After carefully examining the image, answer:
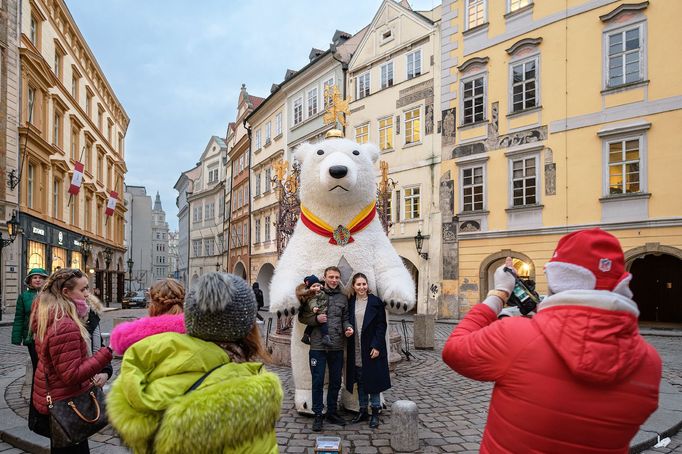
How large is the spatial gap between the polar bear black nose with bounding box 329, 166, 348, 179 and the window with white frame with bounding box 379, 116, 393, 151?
54.8ft

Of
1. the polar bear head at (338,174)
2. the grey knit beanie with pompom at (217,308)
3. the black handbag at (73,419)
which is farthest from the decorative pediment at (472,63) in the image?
the grey knit beanie with pompom at (217,308)

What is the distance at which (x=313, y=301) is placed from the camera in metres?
4.81

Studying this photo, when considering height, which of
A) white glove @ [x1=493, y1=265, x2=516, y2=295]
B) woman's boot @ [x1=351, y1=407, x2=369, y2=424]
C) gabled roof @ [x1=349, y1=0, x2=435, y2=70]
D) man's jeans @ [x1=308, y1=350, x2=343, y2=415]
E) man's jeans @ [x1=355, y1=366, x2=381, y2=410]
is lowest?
woman's boot @ [x1=351, y1=407, x2=369, y2=424]

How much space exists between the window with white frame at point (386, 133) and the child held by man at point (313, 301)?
17.1 meters

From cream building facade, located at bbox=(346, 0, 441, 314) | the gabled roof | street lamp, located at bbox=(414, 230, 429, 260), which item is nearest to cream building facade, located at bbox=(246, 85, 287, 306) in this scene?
the gabled roof

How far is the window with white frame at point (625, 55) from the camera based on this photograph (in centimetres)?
1426

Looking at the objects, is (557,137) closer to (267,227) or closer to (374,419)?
(374,419)

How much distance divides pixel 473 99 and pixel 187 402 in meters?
18.0

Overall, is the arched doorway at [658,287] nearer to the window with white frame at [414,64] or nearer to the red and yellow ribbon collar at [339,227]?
the window with white frame at [414,64]

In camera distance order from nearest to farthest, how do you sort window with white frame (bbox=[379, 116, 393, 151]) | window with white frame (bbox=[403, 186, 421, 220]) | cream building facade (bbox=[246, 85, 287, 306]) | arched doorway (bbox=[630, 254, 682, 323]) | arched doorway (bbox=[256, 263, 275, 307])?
arched doorway (bbox=[630, 254, 682, 323])
window with white frame (bbox=[403, 186, 421, 220])
window with white frame (bbox=[379, 116, 393, 151])
cream building facade (bbox=[246, 85, 287, 306])
arched doorway (bbox=[256, 263, 275, 307])

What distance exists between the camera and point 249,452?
6.59 feet

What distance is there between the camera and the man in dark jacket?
475 cm

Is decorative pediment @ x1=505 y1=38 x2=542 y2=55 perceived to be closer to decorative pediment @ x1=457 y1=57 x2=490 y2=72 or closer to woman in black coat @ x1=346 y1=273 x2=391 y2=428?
decorative pediment @ x1=457 y1=57 x2=490 y2=72

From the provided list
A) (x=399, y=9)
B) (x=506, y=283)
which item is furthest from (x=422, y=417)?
(x=399, y=9)
